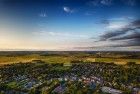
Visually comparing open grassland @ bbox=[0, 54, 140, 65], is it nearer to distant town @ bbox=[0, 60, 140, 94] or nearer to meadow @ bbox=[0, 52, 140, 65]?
meadow @ bbox=[0, 52, 140, 65]

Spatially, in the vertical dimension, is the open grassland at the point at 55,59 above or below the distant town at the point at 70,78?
above

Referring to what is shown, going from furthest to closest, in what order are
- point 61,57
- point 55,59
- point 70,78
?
point 70,78 → point 61,57 → point 55,59

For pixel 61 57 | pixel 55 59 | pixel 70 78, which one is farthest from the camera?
pixel 70 78

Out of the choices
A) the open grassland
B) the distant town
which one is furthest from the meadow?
the distant town

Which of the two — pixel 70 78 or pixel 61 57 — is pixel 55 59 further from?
pixel 70 78

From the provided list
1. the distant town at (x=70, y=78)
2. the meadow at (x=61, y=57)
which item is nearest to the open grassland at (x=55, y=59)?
the meadow at (x=61, y=57)

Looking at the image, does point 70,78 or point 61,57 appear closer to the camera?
point 61,57

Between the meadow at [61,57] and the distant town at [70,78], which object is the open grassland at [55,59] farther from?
the distant town at [70,78]

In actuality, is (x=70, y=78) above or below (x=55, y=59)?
below

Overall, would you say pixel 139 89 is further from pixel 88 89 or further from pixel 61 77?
pixel 61 77

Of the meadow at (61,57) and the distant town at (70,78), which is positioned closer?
the distant town at (70,78)

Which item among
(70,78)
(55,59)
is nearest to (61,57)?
(55,59)
